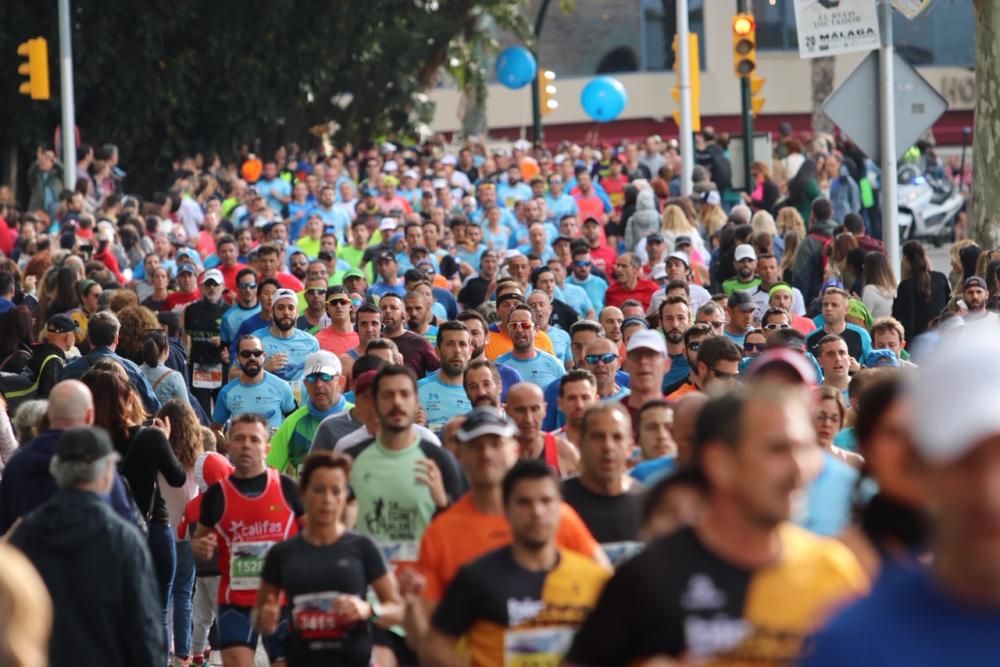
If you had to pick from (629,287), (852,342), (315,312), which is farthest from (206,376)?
(852,342)

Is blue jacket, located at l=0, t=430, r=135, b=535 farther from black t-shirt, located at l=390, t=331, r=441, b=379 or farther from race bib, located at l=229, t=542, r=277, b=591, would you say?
black t-shirt, located at l=390, t=331, r=441, b=379

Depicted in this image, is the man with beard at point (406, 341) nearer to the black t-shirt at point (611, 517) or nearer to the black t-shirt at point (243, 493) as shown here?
the black t-shirt at point (243, 493)

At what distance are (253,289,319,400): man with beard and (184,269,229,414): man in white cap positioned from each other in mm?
1702

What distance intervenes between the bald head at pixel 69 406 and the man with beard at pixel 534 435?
69.4 inches

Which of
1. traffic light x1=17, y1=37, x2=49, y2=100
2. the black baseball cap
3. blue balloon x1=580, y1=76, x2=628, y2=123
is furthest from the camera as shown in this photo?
blue balloon x1=580, y1=76, x2=628, y2=123

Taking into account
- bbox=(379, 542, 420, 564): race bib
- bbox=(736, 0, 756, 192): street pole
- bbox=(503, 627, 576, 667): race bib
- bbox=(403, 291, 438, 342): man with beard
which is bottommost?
bbox=(503, 627, 576, 667): race bib

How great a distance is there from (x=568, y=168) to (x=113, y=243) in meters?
10.5

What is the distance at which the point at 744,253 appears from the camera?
17281 mm

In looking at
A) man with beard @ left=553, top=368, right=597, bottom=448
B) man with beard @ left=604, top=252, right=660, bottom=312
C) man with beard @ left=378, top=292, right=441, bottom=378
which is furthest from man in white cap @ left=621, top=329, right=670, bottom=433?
man with beard @ left=604, top=252, right=660, bottom=312

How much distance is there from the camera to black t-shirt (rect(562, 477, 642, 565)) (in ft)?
23.5

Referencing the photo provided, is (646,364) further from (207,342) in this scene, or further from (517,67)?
(517,67)

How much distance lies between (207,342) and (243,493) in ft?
25.1

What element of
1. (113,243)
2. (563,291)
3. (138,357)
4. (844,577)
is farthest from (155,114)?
(844,577)

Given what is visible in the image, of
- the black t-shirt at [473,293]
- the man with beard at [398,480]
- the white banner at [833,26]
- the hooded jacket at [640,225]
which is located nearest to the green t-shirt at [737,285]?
the white banner at [833,26]
